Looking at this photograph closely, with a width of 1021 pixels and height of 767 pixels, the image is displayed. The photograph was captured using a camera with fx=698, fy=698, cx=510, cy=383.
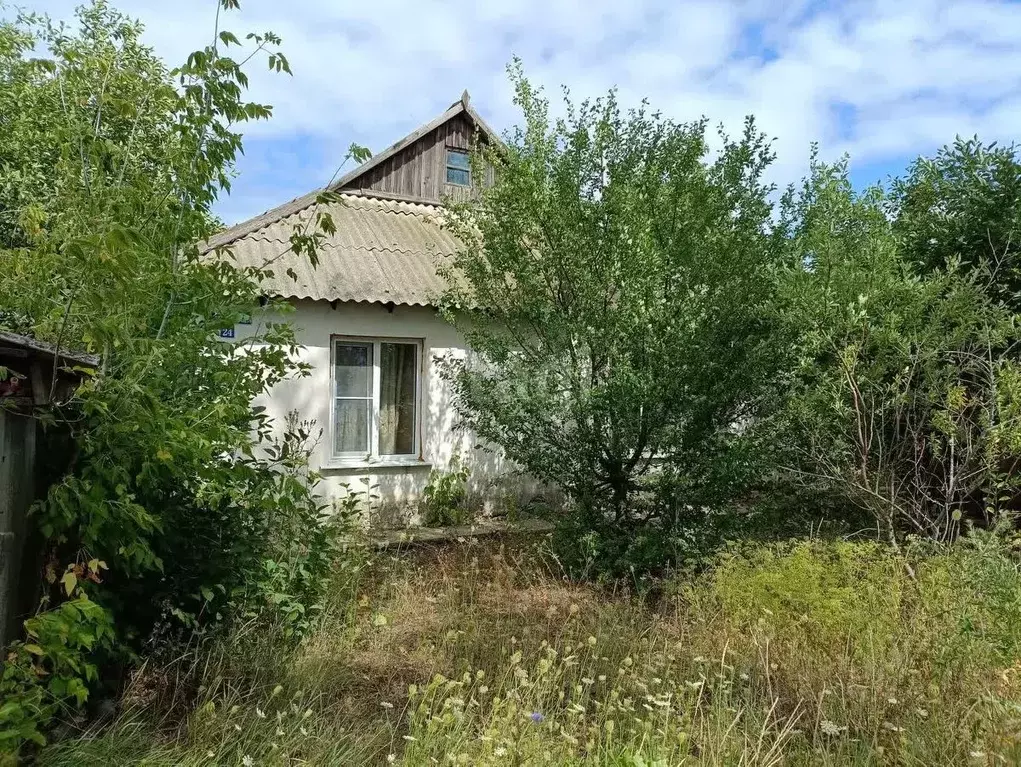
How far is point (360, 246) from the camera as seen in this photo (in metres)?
9.11

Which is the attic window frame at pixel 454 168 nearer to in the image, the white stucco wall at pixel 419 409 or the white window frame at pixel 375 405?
the white stucco wall at pixel 419 409

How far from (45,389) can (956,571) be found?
16.0ft

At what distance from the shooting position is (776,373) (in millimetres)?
5793

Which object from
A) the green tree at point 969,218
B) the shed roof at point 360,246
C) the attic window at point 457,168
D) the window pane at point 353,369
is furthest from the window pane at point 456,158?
the green tree at point 969,218

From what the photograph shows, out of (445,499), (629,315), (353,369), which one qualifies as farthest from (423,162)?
(629,315)

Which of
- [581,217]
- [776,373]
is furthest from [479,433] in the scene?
[776,373]

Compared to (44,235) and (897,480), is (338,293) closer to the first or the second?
(44,235)

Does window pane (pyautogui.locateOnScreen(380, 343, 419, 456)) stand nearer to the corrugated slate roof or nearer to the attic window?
the corrugated slate roof

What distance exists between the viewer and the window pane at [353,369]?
8273 mm

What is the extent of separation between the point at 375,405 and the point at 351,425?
0.37 metres

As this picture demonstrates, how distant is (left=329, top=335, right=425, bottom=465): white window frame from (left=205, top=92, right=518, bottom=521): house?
12mm

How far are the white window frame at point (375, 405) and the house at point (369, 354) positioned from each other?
1 cm

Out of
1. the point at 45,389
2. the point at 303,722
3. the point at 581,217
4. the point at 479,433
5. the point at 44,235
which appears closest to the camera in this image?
the point at 44,235

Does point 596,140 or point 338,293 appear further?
point 338,293
